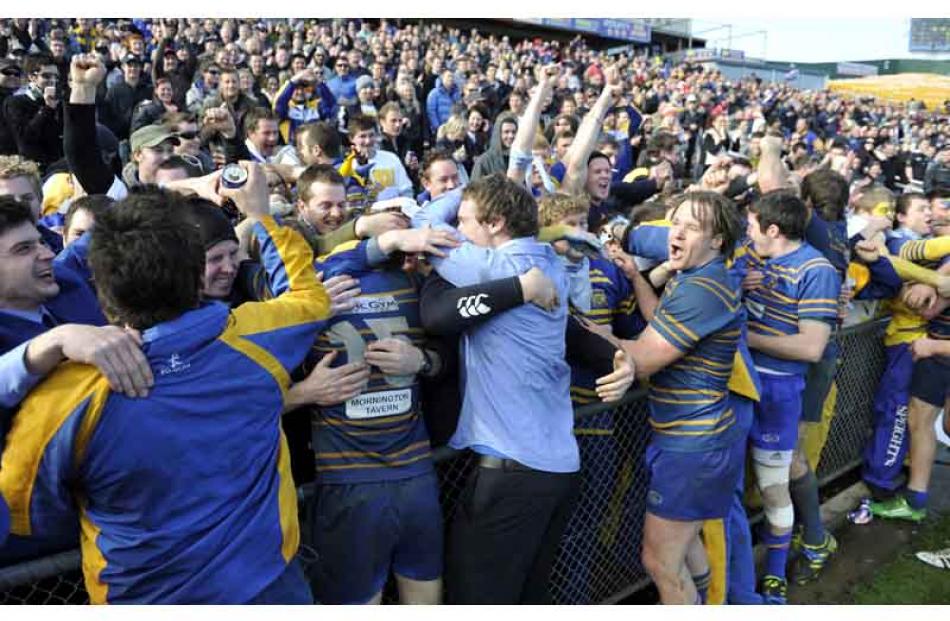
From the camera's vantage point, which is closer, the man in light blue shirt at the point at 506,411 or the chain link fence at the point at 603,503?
the man in light blue shirt at the point at 506,411

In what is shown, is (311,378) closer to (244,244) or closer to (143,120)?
(244,244)

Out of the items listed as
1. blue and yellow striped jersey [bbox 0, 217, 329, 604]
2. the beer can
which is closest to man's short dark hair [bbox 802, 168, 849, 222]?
the beer can

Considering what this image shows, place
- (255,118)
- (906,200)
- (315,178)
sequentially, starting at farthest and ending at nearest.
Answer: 1. (255,118)
2. (906,200)
3. (315,178)

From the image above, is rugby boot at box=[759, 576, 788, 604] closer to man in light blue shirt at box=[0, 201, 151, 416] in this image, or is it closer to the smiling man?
the smiling man

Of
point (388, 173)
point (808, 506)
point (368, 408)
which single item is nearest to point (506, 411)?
point (368, 408)

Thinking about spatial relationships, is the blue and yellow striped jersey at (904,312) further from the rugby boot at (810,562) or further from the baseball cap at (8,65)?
the baseball cap at (8,65)

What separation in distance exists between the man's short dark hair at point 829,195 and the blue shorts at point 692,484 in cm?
204

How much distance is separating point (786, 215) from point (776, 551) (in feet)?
5.82

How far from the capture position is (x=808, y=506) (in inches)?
163

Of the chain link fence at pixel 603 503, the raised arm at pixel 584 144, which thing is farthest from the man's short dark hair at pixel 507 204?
the raised arm at pixel 584 144

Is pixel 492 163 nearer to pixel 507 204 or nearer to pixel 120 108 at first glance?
pixel 507 204

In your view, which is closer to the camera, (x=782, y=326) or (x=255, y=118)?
(x=782, y=326)

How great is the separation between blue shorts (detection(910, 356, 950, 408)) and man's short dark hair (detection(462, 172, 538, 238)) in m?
3.55

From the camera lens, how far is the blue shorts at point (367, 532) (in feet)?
8.05
